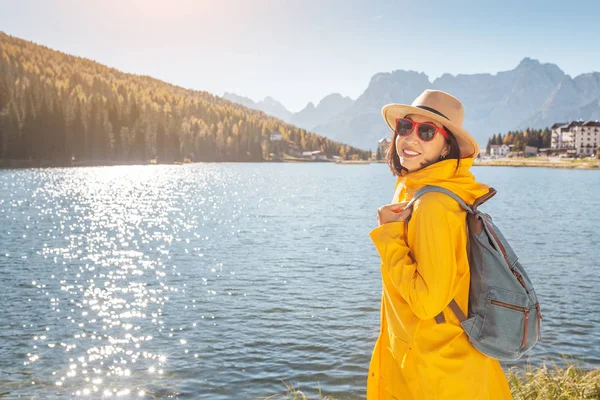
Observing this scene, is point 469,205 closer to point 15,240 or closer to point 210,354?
point 210,354

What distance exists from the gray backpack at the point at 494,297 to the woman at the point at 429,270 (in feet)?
0.23

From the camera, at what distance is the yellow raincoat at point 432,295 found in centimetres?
329

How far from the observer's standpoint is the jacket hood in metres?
3.48

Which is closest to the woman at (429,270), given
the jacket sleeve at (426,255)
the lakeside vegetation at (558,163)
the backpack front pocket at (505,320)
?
the jacket sleeve at (426,255)

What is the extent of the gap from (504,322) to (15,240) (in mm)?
33672

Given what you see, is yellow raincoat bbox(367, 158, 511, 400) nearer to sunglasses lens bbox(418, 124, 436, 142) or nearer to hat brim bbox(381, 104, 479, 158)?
hat brim bbox(381, 104, 479, 158)

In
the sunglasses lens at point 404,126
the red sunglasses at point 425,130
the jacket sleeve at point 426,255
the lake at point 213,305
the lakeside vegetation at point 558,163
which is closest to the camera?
the jacket sleeve at point 426,255

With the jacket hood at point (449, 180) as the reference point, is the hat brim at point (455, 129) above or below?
above

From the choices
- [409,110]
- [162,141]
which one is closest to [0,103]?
[162,141]

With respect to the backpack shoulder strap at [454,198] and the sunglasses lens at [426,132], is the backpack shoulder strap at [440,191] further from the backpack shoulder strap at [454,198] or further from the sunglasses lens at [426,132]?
the sunglasses lens at [426,132]

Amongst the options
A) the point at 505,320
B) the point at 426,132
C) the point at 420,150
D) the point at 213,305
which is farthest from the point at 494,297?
the point at 213,305

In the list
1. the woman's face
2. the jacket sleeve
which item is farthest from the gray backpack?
the woman's face

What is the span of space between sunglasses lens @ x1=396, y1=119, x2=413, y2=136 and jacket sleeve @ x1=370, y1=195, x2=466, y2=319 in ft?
2.38

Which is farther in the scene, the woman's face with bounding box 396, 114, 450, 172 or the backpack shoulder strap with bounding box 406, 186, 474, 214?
the woman's face with bounding box 396, 114, 450, 172
